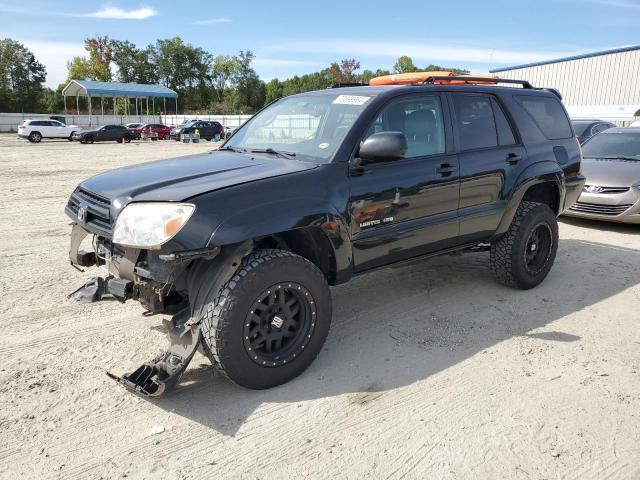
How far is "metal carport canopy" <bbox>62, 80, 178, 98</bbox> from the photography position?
4825 centimetres

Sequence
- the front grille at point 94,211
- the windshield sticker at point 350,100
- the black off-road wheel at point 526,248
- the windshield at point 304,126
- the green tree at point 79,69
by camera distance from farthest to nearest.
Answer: the green tree at point 79,69 < the black off-road wheel at point 526,248 < the windshield sticker at point 350,100 < the windshield at point 304,126 < the front grille at point 94,211

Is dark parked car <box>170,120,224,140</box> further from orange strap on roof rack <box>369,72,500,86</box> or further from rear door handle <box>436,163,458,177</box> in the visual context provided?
rear door handle <box>436,163,458,177</box>

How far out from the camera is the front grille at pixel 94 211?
3188 millimetres

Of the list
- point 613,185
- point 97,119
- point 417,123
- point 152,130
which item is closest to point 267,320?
point 417,123

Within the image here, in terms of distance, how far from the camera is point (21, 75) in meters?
68.9

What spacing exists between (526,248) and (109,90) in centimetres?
5076

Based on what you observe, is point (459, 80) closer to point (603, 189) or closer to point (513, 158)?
point (513, 158)

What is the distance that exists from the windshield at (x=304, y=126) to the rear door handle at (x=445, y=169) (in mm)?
791

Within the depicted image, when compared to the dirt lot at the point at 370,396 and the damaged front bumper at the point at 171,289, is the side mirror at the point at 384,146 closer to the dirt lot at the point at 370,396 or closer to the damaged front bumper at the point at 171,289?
the damaged front bumper at the point at 171,289

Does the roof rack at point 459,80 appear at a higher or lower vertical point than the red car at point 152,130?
higher

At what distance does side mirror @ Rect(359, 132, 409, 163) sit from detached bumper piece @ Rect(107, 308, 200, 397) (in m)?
1.59

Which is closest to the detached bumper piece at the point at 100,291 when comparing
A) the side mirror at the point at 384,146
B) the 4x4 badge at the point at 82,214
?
the 4x4 badge at the point at 82,214

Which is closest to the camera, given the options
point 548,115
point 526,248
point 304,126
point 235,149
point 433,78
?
point 304,126

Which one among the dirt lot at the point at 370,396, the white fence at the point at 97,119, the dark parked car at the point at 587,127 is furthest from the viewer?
the white fence at the point at 97,119
